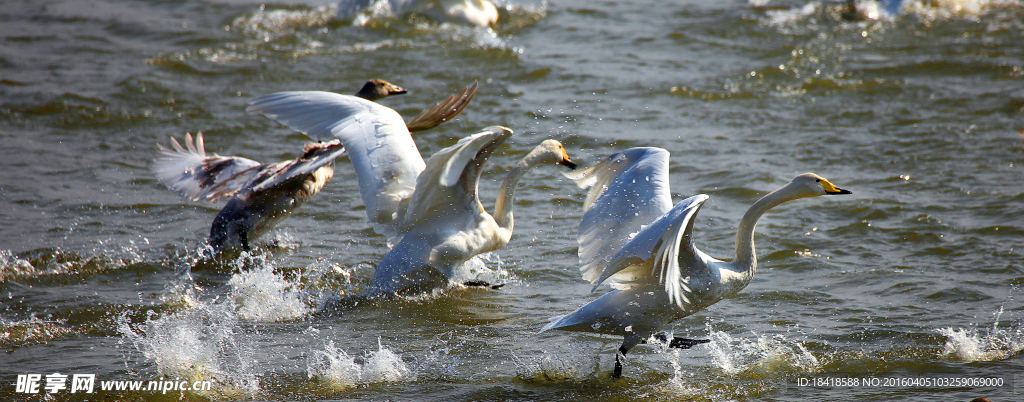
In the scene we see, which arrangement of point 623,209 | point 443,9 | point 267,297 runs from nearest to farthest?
point 623,209 → point 267,297 → point 443,9

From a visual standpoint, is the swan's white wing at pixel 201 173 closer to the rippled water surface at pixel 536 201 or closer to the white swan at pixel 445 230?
the rippled water surface at pixel 536 201

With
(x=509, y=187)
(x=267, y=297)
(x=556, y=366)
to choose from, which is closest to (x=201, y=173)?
(x=267, y=297)

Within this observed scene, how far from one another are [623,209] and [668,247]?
3.45 ft

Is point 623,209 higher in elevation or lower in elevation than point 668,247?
higher

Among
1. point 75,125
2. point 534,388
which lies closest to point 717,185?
point 534,388

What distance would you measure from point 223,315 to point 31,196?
9.87 feet

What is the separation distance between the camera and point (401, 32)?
13211 mm

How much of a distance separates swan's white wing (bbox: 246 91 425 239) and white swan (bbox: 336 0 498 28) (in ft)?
26.1

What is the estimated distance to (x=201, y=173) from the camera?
22.6 feet

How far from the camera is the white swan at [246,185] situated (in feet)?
20.0

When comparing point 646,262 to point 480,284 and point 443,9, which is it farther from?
point 443,9

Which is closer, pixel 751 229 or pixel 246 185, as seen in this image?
pixel 751 229

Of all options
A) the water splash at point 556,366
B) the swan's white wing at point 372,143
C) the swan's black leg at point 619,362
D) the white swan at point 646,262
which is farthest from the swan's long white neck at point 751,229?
the swan's white wing at point 372,143

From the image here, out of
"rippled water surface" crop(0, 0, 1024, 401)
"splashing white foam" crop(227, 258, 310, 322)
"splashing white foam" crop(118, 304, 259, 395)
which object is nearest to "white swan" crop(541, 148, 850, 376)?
"rippled water surface" crop(0, 0, 1024, 401)
